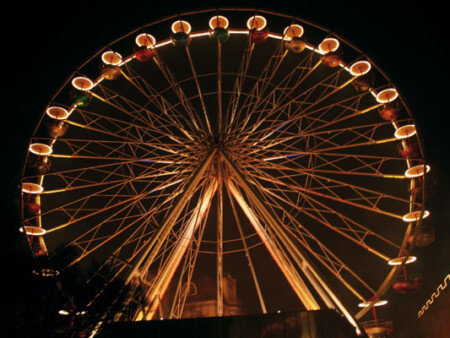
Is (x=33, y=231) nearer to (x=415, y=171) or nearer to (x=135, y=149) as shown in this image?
(x=135, y=149)

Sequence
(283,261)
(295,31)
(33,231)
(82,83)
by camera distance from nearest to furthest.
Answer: (283,261) < (33,231) < (82,83) < (295,31)

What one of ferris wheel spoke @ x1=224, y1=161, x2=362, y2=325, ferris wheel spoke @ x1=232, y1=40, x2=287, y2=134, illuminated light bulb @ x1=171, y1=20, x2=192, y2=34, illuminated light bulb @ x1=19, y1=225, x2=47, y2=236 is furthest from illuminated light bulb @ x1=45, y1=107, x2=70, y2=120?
ferris wheel spoke @ x1=224, y1=161, x2=362, y2=325

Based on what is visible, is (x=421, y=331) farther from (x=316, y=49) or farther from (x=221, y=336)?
(x=221, y=336)

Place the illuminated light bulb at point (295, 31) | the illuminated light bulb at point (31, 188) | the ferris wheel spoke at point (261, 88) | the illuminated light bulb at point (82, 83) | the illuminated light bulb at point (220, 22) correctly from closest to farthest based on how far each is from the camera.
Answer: the illuminated light bulb at point (31, 188), the illuminated light bulb at point (82, 83), the ferris wheel spoke at point (261, 88), the illuminated light bulb at point (295, 31), the illuminated light bulb at point (220, 22)

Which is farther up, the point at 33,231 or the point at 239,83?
the point at 239,83

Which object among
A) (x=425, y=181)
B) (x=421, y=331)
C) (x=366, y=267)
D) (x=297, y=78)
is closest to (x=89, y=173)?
(x=297, y=78)

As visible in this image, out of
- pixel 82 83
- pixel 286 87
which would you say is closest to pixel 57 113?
pixel 82 83

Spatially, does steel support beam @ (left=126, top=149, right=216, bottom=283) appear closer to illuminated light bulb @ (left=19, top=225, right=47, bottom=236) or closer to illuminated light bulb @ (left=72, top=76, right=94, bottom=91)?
illuminated light bulb @ (left=19, top=225, right=47, bottom=236)

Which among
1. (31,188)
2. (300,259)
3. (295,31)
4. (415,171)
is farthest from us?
(295,31)

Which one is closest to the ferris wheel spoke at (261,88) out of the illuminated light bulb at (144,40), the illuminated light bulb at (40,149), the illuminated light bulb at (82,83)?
the illuminated light bulb at (144,40)

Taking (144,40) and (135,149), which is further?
(135,149)

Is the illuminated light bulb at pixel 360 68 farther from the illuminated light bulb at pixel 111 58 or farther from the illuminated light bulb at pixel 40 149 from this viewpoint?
the illuminated light bulb at pixel 40 149

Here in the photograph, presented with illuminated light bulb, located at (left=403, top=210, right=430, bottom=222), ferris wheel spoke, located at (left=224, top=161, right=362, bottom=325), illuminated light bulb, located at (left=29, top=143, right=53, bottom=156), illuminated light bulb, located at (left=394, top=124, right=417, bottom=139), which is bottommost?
ferris wheel spoke, located at (left=224, top=161, right=362, bottom=325)

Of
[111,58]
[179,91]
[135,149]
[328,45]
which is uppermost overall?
[111,58]
